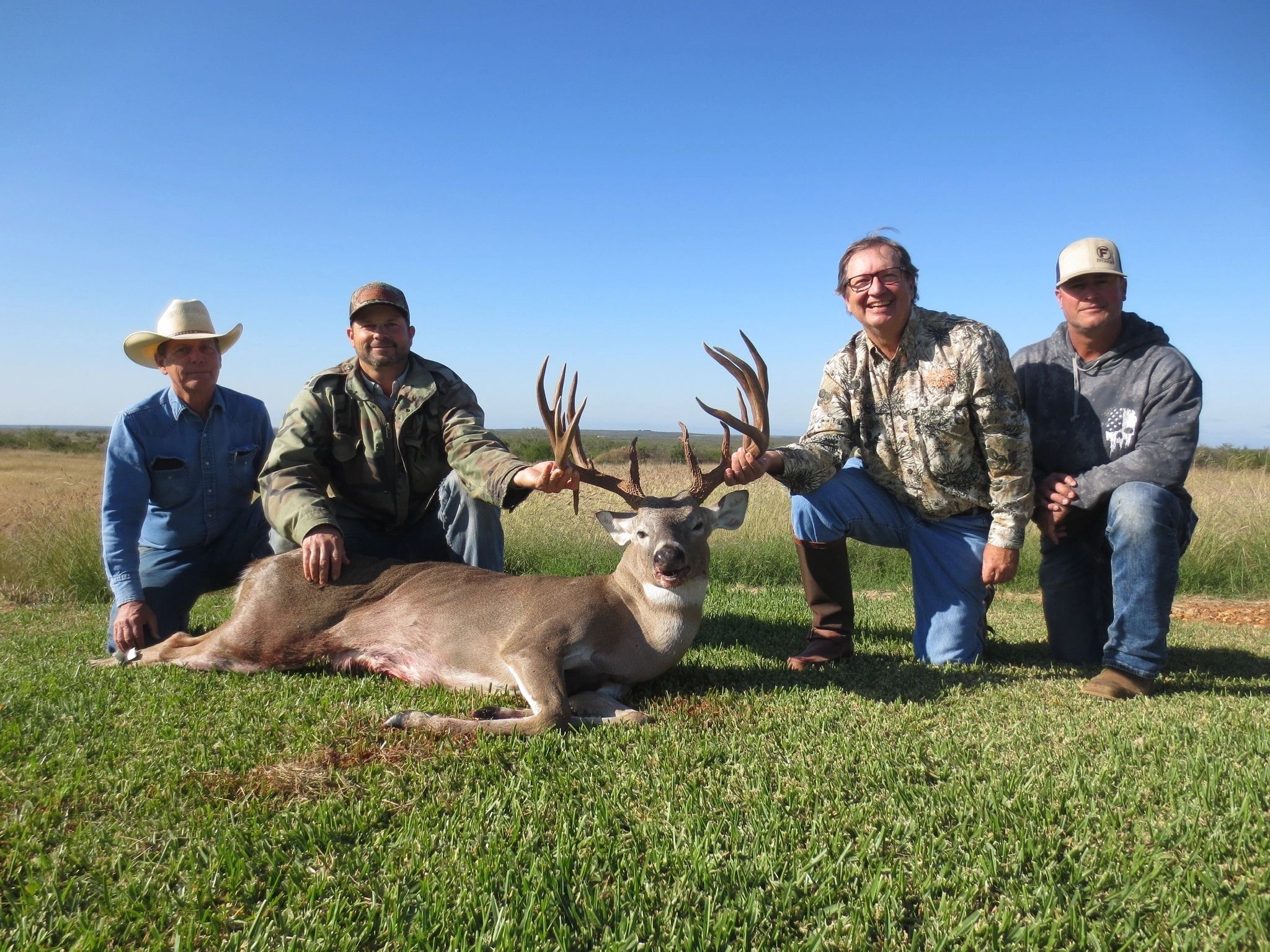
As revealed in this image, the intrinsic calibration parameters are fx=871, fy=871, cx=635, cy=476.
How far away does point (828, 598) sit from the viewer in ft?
17.0

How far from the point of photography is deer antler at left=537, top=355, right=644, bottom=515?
4203 mm

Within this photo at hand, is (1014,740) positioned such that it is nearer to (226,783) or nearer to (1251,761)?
(1251,761)

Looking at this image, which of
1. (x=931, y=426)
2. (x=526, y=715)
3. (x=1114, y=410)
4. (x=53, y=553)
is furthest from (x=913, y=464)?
(x=53, y=553)

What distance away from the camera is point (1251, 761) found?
3062mm

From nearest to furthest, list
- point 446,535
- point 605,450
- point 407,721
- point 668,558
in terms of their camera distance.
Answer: point 407,721 → point 668,558 → point 446,535 → point 605,450

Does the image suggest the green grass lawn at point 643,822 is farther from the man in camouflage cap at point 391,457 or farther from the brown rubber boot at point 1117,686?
the man in camouflage cap at point 391,457

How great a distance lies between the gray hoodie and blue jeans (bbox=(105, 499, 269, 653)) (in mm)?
4775

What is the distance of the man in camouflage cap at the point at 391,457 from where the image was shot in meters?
4.82

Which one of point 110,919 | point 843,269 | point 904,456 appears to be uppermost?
point 843,269

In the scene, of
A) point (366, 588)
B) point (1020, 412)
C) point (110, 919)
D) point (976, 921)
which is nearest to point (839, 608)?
point (1020, 412)

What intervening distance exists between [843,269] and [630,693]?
9.15 ft

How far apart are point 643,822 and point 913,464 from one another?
3239mm

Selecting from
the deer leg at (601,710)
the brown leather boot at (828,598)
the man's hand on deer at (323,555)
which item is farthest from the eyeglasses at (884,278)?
the man's hand on deer at (323,555)

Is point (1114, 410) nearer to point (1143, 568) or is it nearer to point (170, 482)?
point (1143, 568)
